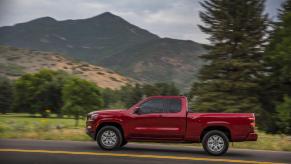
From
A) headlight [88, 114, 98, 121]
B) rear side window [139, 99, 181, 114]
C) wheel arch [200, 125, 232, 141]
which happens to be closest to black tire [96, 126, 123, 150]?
headlight [88, 114, 98, 121]

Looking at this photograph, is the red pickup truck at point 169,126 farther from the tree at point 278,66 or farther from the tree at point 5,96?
the tree at point 5,96

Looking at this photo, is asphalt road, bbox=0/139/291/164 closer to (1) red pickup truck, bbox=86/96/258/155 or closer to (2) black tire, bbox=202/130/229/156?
(2) black tire, bbox=202/130/229/156

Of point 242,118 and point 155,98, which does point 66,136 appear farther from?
point 242,118

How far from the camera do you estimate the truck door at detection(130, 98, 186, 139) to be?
42.6 feet

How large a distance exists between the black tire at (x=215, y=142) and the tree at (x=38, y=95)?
250 ft

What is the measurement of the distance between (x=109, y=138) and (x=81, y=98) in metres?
58.7

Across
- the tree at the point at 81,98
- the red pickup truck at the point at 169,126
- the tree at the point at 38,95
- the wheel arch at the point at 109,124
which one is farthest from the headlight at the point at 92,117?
the tree at the point at 38,95

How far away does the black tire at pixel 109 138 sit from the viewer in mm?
13289

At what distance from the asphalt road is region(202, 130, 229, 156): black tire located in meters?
0.22

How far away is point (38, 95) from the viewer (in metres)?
89.3

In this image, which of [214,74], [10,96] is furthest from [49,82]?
[214,74]

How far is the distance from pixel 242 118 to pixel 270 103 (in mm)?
34709

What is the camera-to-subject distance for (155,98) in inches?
531

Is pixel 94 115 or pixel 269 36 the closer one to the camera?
pixel 94 115
